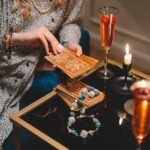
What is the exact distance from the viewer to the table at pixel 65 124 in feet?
4.33

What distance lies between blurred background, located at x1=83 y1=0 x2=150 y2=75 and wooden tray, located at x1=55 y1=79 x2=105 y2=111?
3.84 feet

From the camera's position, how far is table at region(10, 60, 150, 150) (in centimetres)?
132

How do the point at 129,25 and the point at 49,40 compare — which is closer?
the point at 49,40

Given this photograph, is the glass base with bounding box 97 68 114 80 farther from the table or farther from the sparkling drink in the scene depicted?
the sparkling drink

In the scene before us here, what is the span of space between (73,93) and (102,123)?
0.59 ft

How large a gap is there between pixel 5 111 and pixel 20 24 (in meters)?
0.38

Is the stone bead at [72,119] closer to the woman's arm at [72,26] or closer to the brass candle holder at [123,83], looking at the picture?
the brass candle holder at [123,83]

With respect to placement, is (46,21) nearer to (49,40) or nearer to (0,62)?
(49,40)

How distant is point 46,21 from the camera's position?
178cm

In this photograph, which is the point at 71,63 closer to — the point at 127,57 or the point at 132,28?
the point at 127,57

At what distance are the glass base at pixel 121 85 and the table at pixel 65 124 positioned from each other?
15 millimetres

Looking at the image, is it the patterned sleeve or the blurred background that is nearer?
the patterned sleeve

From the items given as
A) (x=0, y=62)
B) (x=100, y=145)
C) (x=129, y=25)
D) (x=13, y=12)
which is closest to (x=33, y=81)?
(x=0, y=62)

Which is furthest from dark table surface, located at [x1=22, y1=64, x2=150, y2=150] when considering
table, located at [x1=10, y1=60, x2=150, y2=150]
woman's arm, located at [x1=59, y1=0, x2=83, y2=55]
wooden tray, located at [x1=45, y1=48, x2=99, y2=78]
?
woman's arm, located at [x1=59, y1=0, x2=83, y2=55]
